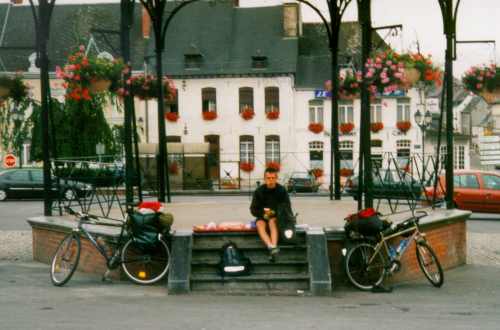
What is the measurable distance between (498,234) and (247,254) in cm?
1072

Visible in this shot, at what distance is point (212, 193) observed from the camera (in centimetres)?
4375

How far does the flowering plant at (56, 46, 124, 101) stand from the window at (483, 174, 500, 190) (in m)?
14.5

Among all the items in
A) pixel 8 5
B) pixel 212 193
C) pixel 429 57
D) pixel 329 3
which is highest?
pixel 8 5

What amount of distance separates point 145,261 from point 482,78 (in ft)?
21.2

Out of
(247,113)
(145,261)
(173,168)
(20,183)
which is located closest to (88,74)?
(145,261)

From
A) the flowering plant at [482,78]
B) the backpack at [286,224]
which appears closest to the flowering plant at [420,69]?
the flowering plant at [482,78]

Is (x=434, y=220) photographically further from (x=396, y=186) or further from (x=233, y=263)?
(x=233, y=263)

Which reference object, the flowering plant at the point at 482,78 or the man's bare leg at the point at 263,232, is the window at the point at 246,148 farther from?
the man's bare leg at the point at 263,232

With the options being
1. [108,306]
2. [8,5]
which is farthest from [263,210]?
[8,5]

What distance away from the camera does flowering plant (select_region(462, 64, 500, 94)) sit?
49.1 ft

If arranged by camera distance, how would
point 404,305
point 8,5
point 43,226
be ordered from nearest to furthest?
point 404,305 → point 43,226 → point 8,5

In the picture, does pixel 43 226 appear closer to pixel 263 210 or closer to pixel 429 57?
pixel 263 210

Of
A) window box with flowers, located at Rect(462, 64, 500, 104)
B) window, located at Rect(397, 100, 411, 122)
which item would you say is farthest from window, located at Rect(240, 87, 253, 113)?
window box with flowers, located at Rect(462, 64, 500, 104)

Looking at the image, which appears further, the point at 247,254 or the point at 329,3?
the point at 329,3
